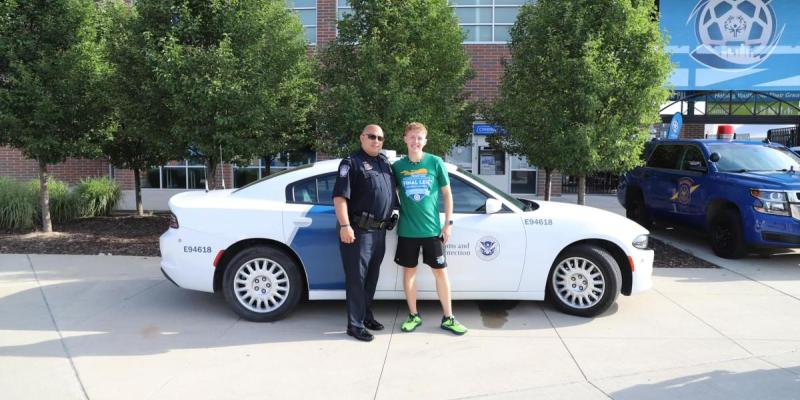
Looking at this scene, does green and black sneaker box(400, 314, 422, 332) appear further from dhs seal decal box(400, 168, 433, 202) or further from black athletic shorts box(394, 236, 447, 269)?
dhs seal decal box(400, 168, 433, 202)

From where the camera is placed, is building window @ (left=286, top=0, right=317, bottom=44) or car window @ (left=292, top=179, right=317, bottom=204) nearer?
car window @ (left=292, top=179, right=317, bottom=204)

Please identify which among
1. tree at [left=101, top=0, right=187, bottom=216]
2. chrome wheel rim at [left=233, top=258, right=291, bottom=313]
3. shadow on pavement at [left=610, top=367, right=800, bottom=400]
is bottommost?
shadow on pavement at [left=610, top=367, right=800, bottom=400]

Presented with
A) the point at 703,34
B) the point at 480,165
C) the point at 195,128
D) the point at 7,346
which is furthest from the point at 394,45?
the point at 703,34

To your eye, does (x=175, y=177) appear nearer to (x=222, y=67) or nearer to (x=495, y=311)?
(x=222, y=67)

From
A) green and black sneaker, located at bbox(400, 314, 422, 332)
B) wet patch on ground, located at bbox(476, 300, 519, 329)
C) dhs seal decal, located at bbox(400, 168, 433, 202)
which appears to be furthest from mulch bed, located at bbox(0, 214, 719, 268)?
dhs seal decal, located at bbox(400, 168, 433, 202)

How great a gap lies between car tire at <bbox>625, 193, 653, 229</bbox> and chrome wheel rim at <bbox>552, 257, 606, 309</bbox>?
583 cm

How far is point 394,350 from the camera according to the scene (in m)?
4.39

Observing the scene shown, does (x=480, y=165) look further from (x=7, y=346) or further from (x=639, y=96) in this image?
(x=7, y=346)

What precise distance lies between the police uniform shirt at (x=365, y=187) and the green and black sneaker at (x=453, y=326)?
1.04 m

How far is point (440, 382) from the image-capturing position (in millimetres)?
3795

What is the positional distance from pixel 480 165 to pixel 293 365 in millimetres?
12948

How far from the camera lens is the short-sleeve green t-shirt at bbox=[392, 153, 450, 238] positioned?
14.9 ft

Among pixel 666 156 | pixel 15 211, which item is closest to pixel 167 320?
pixel 15 211

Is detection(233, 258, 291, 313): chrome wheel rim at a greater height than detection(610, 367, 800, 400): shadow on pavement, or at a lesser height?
greater
